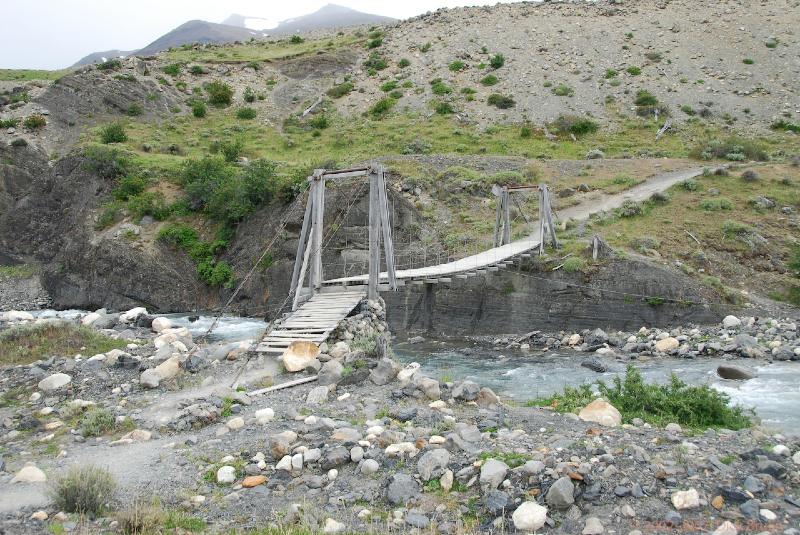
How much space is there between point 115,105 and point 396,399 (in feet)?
124

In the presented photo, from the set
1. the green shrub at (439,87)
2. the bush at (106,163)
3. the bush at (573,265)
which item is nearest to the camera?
the bush at (573,265)

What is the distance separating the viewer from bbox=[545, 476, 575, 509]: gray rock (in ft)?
14.9

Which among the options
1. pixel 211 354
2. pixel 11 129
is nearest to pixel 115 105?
pixel 11 129

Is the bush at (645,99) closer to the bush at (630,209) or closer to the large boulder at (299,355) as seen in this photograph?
the bush at (630,209)

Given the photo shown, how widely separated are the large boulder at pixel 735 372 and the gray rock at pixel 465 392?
6677mm

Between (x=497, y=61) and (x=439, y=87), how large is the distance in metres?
6.50

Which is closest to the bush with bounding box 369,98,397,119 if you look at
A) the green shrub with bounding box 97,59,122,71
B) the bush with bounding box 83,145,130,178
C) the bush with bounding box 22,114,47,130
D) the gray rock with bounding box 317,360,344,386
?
the bush with bounding box 83,145,130,178

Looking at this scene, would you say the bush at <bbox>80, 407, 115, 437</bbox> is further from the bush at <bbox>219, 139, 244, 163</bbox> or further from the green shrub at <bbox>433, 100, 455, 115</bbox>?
the green shrub at <bbox>433, 100, 455, 115</bbox>

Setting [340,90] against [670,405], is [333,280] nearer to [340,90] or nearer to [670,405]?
[670,405]

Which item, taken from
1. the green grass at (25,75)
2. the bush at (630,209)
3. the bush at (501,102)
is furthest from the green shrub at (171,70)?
the bush at (630,209)

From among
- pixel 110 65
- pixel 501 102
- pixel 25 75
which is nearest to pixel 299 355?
pixel 501 102

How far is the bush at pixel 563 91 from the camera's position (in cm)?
4034

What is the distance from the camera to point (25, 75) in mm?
47625

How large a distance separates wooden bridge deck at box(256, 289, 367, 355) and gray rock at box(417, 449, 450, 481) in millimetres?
5003
